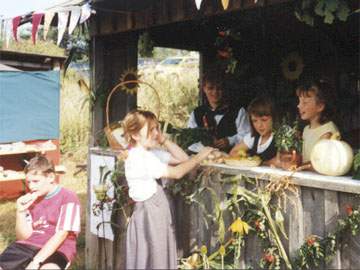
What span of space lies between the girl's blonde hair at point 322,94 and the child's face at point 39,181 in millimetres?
2258

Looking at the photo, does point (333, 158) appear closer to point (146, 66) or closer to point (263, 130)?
point (263, 130)

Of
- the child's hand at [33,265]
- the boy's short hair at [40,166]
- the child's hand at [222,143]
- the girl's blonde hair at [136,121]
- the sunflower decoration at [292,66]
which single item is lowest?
the child's hand at [33,265]

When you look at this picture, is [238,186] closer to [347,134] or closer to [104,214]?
[104,214]

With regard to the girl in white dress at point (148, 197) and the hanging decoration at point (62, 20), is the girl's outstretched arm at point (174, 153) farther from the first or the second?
the hanging decoration at point (62, 20)

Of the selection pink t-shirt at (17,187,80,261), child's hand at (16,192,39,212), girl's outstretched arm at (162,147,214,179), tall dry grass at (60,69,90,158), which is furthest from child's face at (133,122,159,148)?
tall dry grass at (60,69,90,158)

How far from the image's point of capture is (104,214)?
17.8ft

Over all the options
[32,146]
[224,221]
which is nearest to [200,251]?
[224,221]

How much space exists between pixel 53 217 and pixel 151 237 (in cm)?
95

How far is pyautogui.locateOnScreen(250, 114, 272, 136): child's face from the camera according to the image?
4.49 meters

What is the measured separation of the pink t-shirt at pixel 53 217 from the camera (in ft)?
14.3

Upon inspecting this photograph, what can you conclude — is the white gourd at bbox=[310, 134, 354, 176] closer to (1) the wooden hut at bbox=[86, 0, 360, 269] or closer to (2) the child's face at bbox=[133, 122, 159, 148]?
(1) the wooden hut at bbox=[86, 0, 360, 269]

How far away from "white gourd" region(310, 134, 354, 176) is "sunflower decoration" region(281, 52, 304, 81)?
14.0ft

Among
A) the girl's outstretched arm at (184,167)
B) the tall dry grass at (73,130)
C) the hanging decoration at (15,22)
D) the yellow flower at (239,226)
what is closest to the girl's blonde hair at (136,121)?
the girl's outstretched arm at (184,167)

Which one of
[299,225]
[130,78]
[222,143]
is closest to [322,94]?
[299,225]
